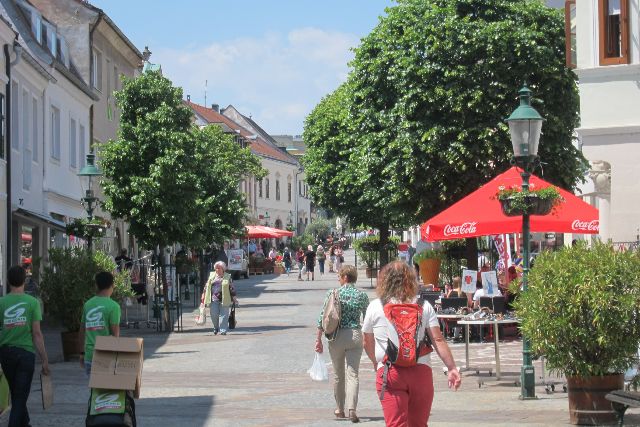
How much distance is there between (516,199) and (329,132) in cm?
4221

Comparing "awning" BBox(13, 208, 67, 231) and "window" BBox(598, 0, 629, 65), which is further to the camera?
"awning" BBox(13, 208, 67, 231)

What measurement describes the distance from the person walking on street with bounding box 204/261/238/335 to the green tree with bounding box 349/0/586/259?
7015mm

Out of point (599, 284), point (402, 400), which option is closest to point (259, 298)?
point (599, 284)

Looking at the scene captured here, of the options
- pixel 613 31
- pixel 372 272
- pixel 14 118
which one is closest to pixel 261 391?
pixel 613 31

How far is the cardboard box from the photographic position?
33.6 feet

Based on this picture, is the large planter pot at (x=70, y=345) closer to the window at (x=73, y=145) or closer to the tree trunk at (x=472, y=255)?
the tree trunk at (x=472, y=255)

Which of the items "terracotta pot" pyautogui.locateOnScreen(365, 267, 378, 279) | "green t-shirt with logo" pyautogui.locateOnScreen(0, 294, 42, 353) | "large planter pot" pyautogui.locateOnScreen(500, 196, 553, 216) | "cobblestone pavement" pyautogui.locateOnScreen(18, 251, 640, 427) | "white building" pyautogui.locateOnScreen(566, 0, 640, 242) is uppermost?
"white building" pyautogui.locateOnScreen(566, 0, 640, 242)

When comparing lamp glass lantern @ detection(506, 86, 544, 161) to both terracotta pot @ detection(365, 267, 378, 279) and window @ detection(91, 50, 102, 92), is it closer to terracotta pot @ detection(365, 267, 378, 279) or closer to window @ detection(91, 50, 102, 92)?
window @ detection(91, 50, 102, 92)

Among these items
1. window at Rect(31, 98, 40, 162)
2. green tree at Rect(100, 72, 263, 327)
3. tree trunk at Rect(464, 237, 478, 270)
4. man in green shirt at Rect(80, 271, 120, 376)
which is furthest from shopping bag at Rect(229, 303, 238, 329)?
man in green shirt at Rect(80, 271, 120, 376)

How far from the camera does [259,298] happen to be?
45.1 meters

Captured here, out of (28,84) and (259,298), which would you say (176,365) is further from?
(259,298)

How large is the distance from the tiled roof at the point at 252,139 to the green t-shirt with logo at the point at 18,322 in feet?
277

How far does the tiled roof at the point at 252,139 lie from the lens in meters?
101

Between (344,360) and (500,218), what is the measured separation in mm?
5919
